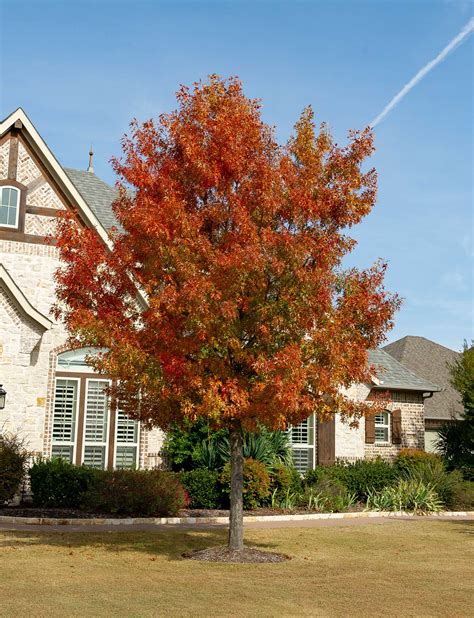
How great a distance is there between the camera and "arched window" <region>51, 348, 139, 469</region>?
20516 mm

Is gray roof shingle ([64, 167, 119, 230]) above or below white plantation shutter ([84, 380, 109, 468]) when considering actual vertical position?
above

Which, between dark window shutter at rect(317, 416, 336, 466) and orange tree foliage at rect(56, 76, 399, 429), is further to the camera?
dark window shutter at rect(317, 416, 336, 466)

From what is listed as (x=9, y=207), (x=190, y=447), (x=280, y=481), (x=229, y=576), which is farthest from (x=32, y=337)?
(x=229, y=576)

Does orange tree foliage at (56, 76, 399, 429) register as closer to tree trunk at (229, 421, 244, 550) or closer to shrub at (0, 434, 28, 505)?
tree trunk at (229, 421, 244, 550)

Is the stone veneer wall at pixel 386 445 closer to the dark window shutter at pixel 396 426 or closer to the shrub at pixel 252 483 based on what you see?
the dark window shutter at pixel 396 426

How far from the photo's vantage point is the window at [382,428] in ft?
92.9

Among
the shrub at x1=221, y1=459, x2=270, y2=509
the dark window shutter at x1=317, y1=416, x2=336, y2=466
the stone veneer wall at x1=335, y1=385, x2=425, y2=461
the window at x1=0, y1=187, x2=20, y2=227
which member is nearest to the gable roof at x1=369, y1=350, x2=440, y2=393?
the stone veneer wall at x1=335, y1=385, x2=425, y2=461

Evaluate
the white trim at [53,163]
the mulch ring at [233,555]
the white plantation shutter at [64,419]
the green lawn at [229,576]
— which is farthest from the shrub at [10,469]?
the white trim at [53,163]

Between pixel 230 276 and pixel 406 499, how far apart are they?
472 inches

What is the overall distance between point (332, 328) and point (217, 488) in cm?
860

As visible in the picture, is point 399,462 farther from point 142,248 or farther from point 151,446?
point 142,248

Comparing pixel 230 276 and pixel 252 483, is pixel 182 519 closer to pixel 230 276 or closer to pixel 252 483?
pixel 252 483

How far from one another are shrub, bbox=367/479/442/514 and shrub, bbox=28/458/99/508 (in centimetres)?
761

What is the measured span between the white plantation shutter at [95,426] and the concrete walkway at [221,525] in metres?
4.72
